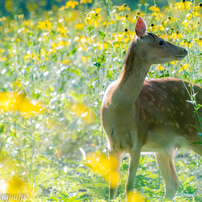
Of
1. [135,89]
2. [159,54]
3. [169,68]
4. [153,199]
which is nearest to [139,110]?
[135,89]

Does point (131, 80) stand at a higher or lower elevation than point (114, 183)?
higher

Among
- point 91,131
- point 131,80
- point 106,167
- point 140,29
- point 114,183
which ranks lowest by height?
point 114,183

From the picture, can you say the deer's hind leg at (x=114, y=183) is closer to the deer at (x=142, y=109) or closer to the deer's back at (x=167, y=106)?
the deer at (x=142, y=109)

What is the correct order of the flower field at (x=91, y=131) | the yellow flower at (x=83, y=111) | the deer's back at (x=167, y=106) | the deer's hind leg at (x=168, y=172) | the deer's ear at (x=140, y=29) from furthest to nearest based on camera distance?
1. the yellow flower at (x=83, y=111)
2. the deer's hind leg at (x=168, y=172)
3. the deer's back at (x=167, y=106)
4. the flower field at (x=91, y=131)
5. the deer's ear at (x=140, y=29)

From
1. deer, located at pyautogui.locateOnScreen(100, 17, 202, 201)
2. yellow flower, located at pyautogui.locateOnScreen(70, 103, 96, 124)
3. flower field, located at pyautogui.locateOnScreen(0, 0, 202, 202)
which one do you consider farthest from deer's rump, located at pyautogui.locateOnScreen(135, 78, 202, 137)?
yellow flower, located at pyautogui.locateOnScreen(70, 103, 96, 124)

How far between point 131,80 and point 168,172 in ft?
4.06

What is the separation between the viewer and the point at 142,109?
13.4ft

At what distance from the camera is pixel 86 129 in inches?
246

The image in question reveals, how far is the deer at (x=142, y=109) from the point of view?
3.86 metres

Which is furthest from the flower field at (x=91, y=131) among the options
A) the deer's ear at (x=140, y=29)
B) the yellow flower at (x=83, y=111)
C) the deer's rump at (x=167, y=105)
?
the deer's ear at (x=140, y=29)

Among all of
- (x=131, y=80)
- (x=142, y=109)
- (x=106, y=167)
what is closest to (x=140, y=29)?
(x=131, y=80)

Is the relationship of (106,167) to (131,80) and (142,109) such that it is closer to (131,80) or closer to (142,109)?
(142,109)

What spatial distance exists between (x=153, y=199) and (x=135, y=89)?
90 centimetres

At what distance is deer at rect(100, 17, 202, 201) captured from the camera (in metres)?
3.86
